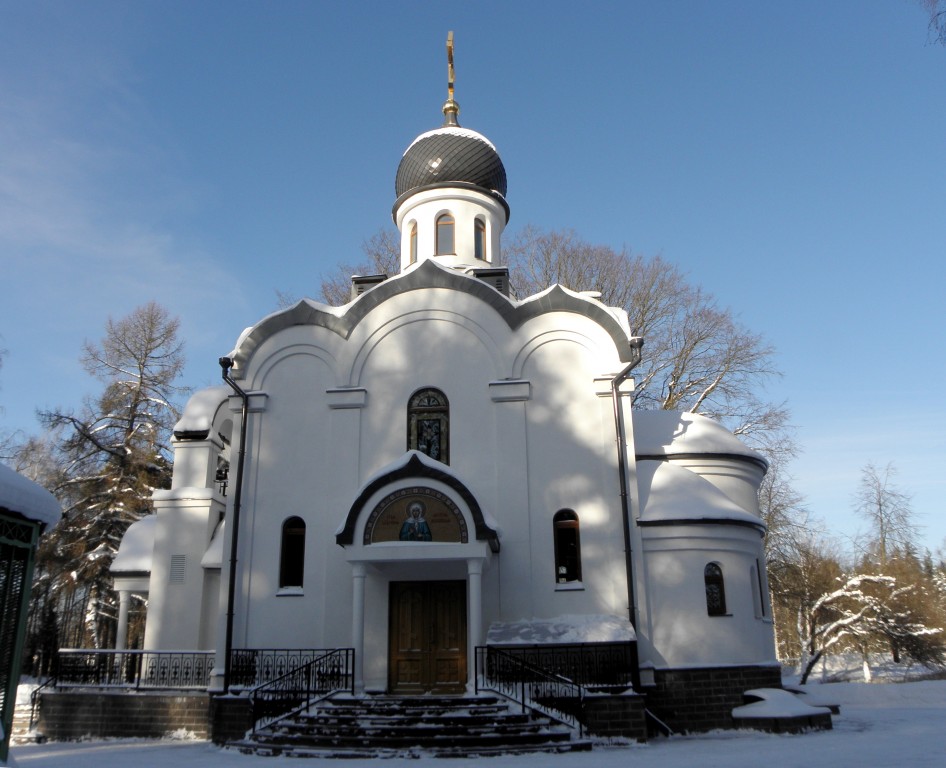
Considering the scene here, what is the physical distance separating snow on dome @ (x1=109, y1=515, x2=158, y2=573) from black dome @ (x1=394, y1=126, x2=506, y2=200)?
358 inches

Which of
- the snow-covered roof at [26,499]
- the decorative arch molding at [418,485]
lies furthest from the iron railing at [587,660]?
the snow-covered roof at [26,499]

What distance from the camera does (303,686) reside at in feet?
41.2

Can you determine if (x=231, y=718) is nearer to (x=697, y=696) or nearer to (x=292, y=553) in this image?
(x=292, y=553)

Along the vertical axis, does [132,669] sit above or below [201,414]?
below

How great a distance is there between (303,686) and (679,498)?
21.9 ft

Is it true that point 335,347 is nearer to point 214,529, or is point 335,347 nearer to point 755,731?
point 214,529

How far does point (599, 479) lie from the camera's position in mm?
13703

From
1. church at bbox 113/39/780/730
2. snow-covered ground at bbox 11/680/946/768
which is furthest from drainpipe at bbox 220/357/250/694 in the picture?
snow-covered ground at bbox 11/680/946/768

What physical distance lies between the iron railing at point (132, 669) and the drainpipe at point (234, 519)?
33.0 inches

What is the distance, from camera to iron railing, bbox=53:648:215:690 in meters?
13.8

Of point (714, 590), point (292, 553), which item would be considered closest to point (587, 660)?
point (714, 590)

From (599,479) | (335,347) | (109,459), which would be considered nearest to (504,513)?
(599,479)

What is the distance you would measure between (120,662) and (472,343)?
815 cm

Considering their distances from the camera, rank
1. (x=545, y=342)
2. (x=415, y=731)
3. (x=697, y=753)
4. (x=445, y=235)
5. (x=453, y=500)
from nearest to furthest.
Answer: (x=697, y=753), (x=415, y=731), (x=453, y=500), (x=545, y=342), (x=445, y=235)
